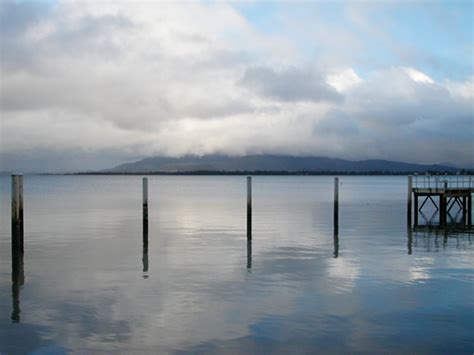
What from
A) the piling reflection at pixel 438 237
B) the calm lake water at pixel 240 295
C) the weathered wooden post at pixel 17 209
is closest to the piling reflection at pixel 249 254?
the calm lake water at pixel 240 295

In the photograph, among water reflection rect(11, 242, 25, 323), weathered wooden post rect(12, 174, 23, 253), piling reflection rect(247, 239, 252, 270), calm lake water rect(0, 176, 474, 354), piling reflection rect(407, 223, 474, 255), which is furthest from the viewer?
piling reflection rect(407, 223, 474, 255)

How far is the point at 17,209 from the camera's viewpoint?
72.2 feet

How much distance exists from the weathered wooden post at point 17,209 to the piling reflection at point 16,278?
56mm

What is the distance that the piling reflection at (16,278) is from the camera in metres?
14.1

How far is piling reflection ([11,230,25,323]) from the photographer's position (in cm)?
1413

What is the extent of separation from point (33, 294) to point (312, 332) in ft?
29.2

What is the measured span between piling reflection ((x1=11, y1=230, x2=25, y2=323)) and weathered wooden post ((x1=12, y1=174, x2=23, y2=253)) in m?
0.06

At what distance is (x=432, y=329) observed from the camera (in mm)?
12492

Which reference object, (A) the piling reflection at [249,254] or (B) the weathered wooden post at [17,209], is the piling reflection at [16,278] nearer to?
(B) the weathered wooden post at [17,209]

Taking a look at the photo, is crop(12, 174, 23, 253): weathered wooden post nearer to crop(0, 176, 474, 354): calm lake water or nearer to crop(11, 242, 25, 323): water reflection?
crop(11, 242, 25, 323): water reflection

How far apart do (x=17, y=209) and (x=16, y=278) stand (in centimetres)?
405

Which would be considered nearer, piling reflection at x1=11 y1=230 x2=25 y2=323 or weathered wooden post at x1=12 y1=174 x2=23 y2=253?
piling reflection at x1=11 y1=230 x2=25 y2=323

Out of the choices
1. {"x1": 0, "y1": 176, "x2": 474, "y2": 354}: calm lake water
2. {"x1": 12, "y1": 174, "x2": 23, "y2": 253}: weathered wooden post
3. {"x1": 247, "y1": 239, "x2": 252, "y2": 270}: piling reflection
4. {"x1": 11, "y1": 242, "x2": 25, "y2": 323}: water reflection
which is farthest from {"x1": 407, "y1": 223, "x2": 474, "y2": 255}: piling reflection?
{"x1": 12, "y1": 174, "x2": 23, "y2": 253}: weathered wooden post

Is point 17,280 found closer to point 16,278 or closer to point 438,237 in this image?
point 16,278
